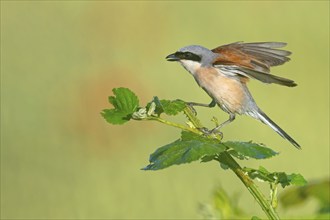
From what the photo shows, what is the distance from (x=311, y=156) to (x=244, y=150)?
3112 mm

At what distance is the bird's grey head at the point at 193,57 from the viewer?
1.69 meters

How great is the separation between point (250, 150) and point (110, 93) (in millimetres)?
3572

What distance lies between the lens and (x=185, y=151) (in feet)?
3.05

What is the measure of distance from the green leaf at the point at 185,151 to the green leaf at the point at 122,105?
84mm

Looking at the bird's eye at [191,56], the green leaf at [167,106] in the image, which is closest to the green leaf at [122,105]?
the green leaf at [167,106]

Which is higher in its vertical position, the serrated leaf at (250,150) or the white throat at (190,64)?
the white throat at (190,64)

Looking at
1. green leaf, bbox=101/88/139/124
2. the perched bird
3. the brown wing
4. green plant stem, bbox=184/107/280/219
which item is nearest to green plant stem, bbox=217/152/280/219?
green plant stem, bbox=184/107/280/219

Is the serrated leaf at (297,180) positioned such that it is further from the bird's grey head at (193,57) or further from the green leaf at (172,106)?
the bird's grey head at (193,57)

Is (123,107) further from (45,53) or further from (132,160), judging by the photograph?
(45,53)

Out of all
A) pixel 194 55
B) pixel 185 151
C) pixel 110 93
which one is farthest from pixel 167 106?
pixel 110 93

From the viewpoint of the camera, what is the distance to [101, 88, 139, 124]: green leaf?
103cm

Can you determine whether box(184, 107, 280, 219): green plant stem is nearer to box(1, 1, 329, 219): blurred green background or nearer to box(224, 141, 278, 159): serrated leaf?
box(224, 141, 278, 159): serrated leaf

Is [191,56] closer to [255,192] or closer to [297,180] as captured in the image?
[297,180]

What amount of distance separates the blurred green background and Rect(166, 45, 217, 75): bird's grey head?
4.25ft
